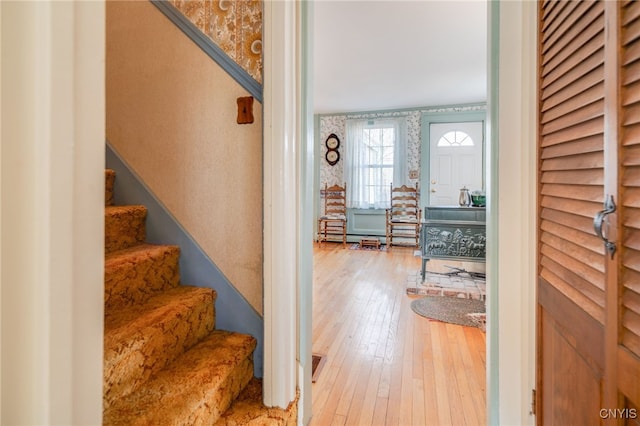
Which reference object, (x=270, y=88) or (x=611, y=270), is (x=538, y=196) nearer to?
(x=611, y=270)

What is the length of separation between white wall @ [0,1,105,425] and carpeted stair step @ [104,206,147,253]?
42.4 inches

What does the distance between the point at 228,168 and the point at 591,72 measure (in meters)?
1.15

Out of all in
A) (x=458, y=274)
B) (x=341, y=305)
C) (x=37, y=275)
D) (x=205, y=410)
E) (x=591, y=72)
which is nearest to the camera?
(x=37, y=275)

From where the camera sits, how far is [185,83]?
133cm

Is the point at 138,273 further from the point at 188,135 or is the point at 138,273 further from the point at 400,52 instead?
the point at 400,52

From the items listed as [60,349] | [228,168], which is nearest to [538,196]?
[228,168]

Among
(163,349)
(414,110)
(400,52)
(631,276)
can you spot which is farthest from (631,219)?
(414,110)

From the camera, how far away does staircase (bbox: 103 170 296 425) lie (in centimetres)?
90

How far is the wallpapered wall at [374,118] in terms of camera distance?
19.2 ft

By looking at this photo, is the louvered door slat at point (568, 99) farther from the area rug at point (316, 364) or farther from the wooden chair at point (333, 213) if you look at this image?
the wooden chair at point (333, 213)

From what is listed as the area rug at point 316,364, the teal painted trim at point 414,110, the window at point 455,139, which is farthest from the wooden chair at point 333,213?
the area rug at point 316,364

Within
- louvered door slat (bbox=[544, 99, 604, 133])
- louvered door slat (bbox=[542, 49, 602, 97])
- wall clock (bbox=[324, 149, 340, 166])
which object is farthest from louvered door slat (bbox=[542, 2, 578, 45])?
wall clock (bbox=[324, 149, 340, 166])

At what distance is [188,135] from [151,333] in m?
0.78

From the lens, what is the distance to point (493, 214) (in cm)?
114
